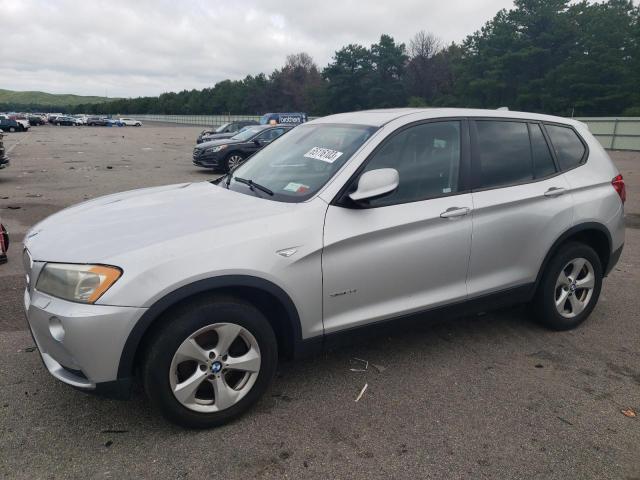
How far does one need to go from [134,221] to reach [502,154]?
2614 mm

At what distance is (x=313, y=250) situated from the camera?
2.91 meters

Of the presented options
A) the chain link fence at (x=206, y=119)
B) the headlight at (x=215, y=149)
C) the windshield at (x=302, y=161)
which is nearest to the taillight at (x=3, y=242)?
the windshield at (x=302, y=161)

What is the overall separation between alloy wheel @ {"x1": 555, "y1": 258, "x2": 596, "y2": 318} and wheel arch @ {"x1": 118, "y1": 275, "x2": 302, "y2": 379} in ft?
7.70

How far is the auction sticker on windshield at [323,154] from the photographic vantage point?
11.0ft

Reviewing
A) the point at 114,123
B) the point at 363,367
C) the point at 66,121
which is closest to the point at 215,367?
the point at 363,367

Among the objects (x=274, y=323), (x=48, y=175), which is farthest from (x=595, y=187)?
(x=48, y=175)

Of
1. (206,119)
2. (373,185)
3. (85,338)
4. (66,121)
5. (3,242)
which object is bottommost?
(3,242)

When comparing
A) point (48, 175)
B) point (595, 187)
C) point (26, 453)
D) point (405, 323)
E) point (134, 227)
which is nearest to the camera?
point (26, 453)

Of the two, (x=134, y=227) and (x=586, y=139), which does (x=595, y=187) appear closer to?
(x=586, y=139)

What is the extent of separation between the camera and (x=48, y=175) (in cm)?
1423

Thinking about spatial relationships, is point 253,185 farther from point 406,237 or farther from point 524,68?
point 524,68

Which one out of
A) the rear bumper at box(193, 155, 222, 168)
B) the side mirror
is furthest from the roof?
the rear bumper at box(193, 155, 222, 168)

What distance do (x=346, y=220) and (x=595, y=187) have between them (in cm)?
241

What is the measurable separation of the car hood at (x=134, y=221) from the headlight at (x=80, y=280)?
50mm
